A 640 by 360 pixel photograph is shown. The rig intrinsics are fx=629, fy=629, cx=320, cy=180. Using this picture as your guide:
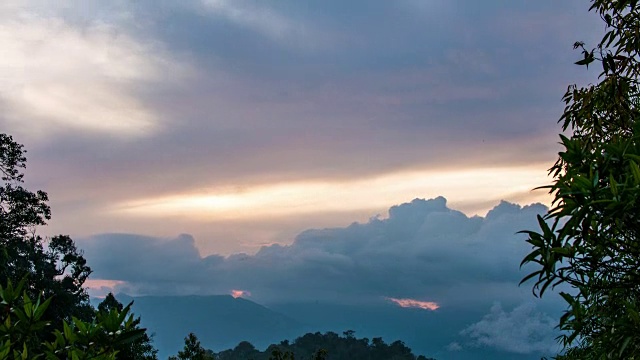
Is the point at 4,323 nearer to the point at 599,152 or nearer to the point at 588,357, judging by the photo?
the point at 599,152

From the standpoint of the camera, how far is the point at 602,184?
4836mm

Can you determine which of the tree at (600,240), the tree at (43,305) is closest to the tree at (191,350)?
the tree at (43,305)

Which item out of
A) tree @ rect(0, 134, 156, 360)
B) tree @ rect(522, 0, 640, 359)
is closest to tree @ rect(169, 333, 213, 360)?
tree @ rect(0, 134, 156, 360)

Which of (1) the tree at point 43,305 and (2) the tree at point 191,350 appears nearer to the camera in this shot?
(1) the tree at point 43,305

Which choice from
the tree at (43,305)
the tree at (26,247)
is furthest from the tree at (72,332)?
the tree at (26,247)

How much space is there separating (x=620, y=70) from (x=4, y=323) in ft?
25.8

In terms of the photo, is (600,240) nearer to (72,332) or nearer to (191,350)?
(72,332)

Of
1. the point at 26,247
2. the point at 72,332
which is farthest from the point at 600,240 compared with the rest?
the point at 26,247

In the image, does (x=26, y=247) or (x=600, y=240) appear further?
(x=26, y=247)

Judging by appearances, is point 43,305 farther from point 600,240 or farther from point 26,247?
point 26,247

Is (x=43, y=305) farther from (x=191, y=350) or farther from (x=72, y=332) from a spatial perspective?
(x=191, y=350)

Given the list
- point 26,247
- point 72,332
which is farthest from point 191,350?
point 72,332

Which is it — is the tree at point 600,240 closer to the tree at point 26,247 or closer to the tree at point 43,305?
the tree at point 43,305

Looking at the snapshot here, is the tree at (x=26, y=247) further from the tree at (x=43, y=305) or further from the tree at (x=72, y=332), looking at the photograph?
the tree at (x=72, y=332)
